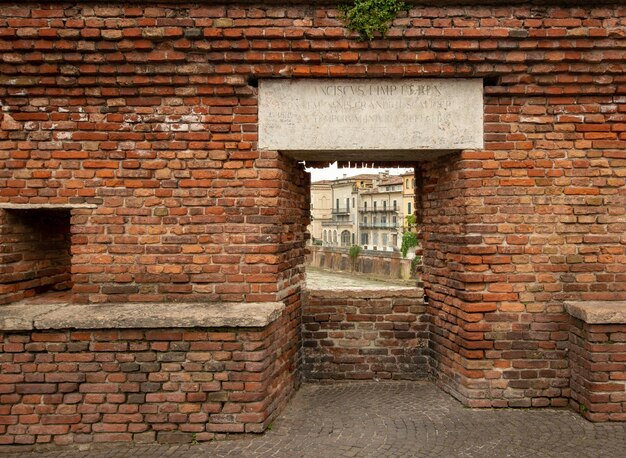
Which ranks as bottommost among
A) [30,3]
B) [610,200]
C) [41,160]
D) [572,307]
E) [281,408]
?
[281,408]

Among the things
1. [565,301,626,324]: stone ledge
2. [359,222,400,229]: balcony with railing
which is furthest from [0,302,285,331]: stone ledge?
[359,222,400,229]: balcony with railing

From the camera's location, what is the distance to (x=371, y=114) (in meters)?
4.37

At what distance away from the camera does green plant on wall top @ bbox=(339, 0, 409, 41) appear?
398 cm

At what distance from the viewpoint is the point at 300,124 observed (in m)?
4.34

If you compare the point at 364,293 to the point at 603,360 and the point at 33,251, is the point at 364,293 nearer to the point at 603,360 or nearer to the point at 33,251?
the point at 603,360

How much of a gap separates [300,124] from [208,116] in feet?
2.96

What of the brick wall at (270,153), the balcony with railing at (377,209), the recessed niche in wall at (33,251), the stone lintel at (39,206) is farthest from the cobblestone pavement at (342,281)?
the stone lintel at (39,206)

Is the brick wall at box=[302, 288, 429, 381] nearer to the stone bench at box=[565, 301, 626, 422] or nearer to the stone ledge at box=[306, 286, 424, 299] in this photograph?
the stone ledge at box=[306, 286, 424, 299]

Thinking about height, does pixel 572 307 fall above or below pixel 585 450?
above

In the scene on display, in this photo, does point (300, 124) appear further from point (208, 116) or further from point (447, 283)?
point (447, 283)

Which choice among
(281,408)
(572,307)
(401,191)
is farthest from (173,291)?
(401,191)

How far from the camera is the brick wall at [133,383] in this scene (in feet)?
12.8

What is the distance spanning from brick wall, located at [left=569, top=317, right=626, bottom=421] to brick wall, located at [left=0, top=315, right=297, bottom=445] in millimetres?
3066

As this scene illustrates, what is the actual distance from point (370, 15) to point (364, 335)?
141 inches
